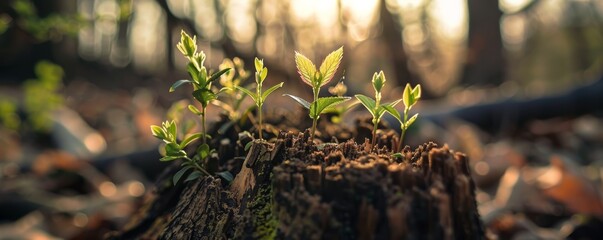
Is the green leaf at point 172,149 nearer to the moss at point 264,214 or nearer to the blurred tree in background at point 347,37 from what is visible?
the moss at point 264,214

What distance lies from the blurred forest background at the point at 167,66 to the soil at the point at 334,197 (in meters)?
0.26

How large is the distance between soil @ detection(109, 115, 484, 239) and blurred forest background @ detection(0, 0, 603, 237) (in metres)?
0.26

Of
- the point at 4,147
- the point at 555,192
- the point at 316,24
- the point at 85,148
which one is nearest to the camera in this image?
the point at 555,192

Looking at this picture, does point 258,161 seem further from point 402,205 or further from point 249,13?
point 249,13

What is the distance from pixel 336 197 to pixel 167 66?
52.8 ft

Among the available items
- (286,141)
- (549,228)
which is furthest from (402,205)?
(549,228)

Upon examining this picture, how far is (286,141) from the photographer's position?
143cm

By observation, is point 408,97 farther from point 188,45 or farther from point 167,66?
point 167,66

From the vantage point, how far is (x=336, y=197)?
1191mm

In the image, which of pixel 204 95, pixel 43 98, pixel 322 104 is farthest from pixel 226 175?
pixel 43 98

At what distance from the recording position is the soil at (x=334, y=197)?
116cm

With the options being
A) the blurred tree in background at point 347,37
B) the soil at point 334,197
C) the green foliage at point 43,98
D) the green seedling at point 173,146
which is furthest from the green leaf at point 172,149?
the green foliage at point 43,98

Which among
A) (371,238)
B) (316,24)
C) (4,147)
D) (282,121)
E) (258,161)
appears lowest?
(371,238)

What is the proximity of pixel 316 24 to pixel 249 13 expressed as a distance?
3.64 feet
